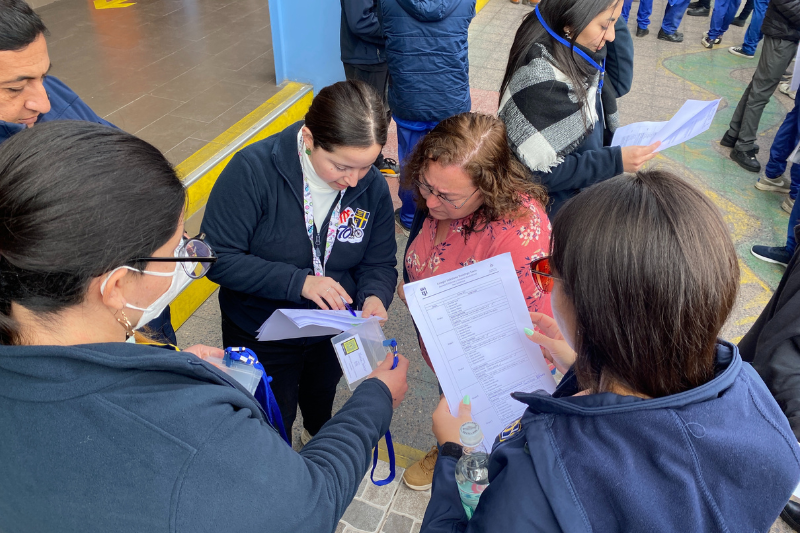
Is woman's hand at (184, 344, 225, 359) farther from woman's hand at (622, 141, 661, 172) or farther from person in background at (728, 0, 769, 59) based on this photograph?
person in background at (728, 0, 769, 59)

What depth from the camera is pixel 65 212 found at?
36.2 inches

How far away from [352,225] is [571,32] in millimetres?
1317

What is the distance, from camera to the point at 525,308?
5.52ft

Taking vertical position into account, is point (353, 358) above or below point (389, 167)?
above

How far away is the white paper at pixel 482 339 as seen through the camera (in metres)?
1.59

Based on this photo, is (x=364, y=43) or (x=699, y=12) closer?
(x=364, y=43)

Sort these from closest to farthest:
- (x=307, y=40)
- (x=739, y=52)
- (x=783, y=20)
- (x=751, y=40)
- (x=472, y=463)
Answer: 1. (x=472, y=463)
2. (x=783, y=20)
3. (x=307, y=40)
4. (x=751, y=40)
5. (x=739, y=52)

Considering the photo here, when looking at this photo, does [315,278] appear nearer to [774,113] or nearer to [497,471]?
[497,471]

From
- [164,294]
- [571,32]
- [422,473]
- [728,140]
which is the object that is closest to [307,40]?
[571,32]

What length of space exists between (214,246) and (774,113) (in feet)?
22.9

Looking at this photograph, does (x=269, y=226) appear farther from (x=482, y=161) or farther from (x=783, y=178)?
(x=783, y=178)

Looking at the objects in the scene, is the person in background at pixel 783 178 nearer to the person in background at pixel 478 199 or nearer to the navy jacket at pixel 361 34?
the person in background at pixel 478 199

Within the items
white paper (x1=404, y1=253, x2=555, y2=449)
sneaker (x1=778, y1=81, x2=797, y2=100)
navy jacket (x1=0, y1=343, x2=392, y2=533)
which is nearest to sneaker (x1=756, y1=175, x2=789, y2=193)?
sneaker (x1=778, y1=81, x2=797, y2=100)

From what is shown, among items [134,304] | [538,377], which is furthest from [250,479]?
[538,377]
